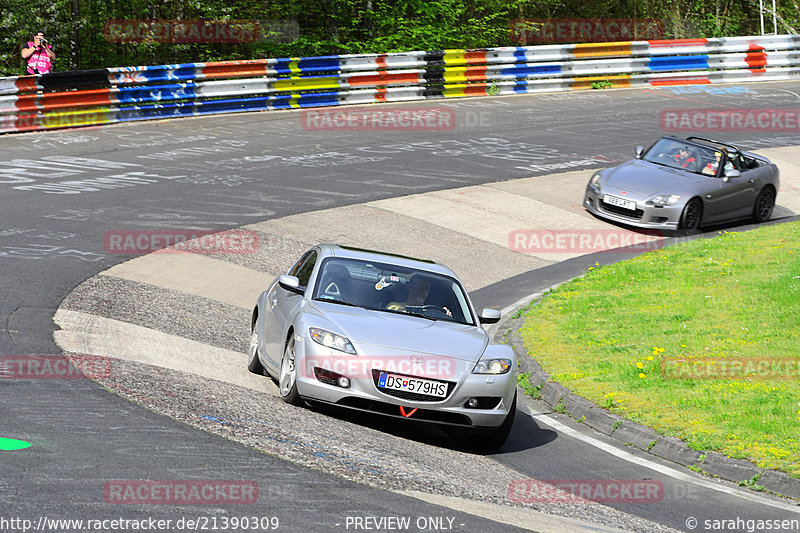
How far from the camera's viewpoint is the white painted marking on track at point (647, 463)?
331 inches

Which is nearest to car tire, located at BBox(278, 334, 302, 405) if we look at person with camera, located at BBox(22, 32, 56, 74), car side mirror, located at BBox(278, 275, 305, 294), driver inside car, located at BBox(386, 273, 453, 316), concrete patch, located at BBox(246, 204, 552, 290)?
car side mirror, located at BBox(278, 275, 305, 294)

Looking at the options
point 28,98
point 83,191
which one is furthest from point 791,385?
point 28,98

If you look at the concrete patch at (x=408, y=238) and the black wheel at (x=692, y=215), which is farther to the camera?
the black wheel at (x=692, y=215)
